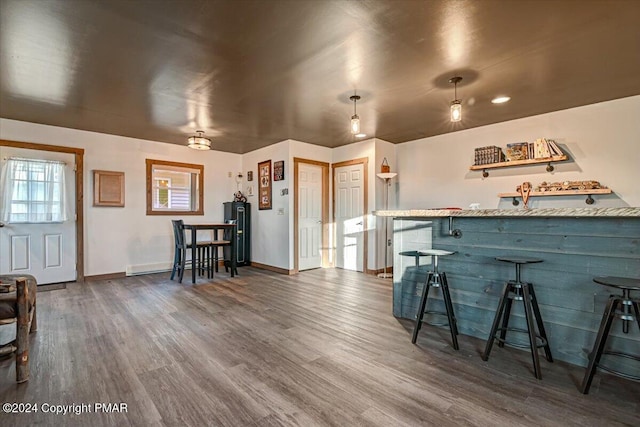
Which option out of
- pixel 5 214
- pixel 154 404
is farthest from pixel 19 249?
pixel 154 404

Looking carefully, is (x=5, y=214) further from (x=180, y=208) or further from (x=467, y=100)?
(x=467, y=100)

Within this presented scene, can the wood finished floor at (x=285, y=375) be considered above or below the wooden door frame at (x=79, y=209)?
below

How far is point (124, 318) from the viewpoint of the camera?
3148 millimetres

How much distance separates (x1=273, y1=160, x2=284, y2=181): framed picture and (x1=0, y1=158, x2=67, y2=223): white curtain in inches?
126

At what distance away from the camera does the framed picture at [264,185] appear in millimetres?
5910

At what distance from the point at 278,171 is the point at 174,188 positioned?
2090 millimetres

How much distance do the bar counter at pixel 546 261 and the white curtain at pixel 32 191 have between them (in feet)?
15.9

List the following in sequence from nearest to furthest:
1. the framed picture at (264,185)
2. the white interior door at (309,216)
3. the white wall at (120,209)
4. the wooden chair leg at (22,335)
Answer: the wooden chair leg at (22,335)
the white wall at (120,209)
the white interior door at (309,216)
the framed picture at (264,185)

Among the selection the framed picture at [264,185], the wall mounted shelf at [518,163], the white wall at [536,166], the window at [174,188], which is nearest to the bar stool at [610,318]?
the white wall at [536,166]

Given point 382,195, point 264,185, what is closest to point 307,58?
point 382,195

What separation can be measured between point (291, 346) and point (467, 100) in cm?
325

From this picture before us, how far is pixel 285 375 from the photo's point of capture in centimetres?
205

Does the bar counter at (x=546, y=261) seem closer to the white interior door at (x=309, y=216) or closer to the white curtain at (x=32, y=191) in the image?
the white interior door at (x=309, y=216)

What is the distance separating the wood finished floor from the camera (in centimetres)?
164
